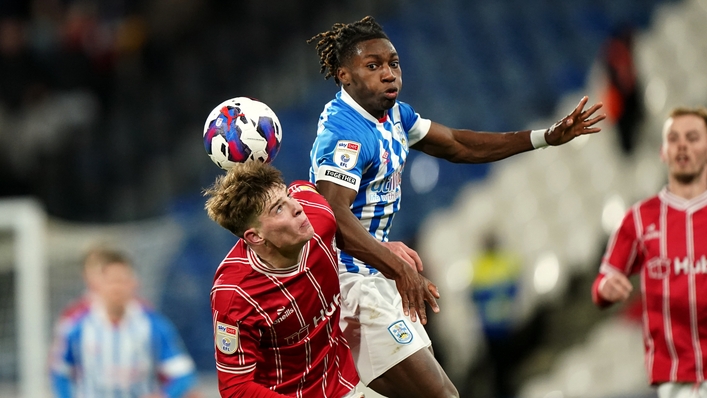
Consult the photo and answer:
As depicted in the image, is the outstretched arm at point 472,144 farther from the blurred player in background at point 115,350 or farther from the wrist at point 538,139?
the blurred player in background at point 115,350

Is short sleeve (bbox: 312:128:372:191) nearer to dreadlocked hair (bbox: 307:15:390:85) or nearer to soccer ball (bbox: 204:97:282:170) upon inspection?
soccer ball (bbox: 204:97:282:170)

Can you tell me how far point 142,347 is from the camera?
19.9 ft

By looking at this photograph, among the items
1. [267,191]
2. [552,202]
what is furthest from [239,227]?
[552,202]

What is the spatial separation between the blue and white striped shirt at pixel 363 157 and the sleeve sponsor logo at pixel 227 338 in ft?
2.04

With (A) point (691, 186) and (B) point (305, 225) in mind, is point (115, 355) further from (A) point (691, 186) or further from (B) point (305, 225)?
(A) point (691, 186)

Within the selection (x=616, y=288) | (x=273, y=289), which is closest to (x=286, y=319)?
(x=273, y=289)

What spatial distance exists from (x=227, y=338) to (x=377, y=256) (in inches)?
23.8

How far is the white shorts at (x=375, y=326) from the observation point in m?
3.92

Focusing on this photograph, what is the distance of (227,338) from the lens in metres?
3.61

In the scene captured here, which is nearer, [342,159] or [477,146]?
[342,159]

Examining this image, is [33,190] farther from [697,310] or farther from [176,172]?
[697,310]

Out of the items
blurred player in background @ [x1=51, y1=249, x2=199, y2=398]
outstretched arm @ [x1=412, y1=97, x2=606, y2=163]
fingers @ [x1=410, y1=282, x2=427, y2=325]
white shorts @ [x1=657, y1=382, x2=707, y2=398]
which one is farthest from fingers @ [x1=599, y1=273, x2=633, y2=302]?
blurred player in background @ [x1=51, y1=249, x2=199, y2=398]

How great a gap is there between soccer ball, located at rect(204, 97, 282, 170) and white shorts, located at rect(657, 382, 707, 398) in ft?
6.95

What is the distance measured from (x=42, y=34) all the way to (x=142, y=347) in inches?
282
